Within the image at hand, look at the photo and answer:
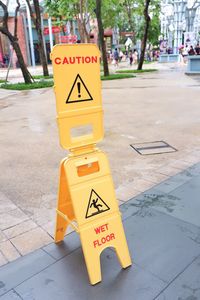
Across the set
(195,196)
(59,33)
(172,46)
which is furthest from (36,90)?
(172,46)

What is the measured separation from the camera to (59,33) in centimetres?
4522

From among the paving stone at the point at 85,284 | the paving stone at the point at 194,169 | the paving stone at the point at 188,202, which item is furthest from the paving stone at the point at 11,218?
the paving stone at the point at 194,169

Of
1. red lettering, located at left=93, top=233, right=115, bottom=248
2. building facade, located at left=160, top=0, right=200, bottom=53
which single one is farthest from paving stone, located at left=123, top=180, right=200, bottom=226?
building facade, located at left=160, top=0, right=200, bottom=53

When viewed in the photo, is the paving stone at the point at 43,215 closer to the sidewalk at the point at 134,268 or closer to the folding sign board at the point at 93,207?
the sidewalk at the point at 134,268

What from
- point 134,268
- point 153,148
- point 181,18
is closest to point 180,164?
point 153,148

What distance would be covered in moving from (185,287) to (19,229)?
1748mm

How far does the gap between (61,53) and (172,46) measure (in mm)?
53509

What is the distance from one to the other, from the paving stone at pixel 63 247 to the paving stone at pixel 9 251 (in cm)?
27

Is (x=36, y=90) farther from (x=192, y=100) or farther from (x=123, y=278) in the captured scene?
(x=123, y=278)

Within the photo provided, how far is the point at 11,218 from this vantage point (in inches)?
138

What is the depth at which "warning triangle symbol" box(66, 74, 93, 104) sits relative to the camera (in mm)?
2295

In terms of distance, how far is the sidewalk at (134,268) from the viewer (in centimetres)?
237

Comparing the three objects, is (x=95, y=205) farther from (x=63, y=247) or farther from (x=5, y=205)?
(x=5, y=205)

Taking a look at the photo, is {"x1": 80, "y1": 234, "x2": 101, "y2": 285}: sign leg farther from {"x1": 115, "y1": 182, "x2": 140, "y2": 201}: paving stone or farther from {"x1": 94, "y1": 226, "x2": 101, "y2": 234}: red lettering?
{"x1": 115, "y1": 182, "x2": 140, "y2": 201}: paving stone
